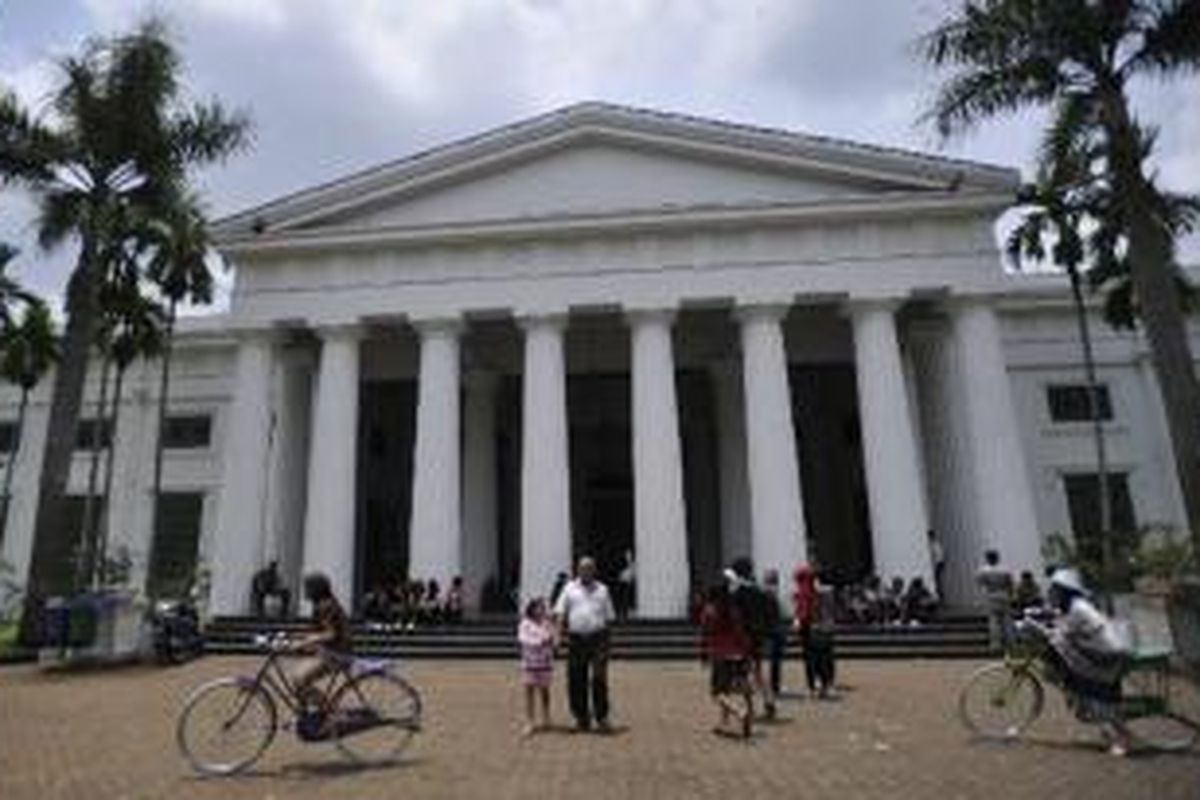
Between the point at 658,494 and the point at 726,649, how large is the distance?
15.9m

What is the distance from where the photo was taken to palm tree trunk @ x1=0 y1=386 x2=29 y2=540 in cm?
4100

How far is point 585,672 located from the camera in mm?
13438

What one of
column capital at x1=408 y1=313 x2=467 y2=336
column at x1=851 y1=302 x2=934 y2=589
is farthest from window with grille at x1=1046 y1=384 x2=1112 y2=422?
column capital at x1=408 y1=313 x2=467 y2=336

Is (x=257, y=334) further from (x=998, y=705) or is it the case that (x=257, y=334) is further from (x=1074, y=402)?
(x=998, y=705)

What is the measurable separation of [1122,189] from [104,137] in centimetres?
1899

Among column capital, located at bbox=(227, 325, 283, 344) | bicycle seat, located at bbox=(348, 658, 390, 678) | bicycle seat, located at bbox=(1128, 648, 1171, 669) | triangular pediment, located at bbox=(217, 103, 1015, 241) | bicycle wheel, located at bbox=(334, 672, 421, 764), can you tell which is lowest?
bicycle wheel, located at bbox=(334, 672, 421, 764)

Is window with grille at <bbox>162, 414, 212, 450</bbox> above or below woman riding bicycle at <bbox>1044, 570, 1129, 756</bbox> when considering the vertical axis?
above

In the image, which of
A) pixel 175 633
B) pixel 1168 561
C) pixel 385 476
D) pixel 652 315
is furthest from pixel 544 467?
pixel 1168 561

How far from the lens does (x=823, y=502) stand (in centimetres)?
3553

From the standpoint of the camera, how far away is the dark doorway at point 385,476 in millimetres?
36125

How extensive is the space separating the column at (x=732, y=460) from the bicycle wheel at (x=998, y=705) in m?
19.3

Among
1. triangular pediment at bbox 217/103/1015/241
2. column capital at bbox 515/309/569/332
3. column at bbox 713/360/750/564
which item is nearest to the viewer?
triangular pediment at bbox 217/103/1015/241

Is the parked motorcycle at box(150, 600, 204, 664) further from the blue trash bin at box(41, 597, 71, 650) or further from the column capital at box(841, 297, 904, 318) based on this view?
the column capital at box(841, 297, 904, 318)

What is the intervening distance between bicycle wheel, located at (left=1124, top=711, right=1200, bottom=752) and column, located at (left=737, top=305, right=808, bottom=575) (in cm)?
1576
